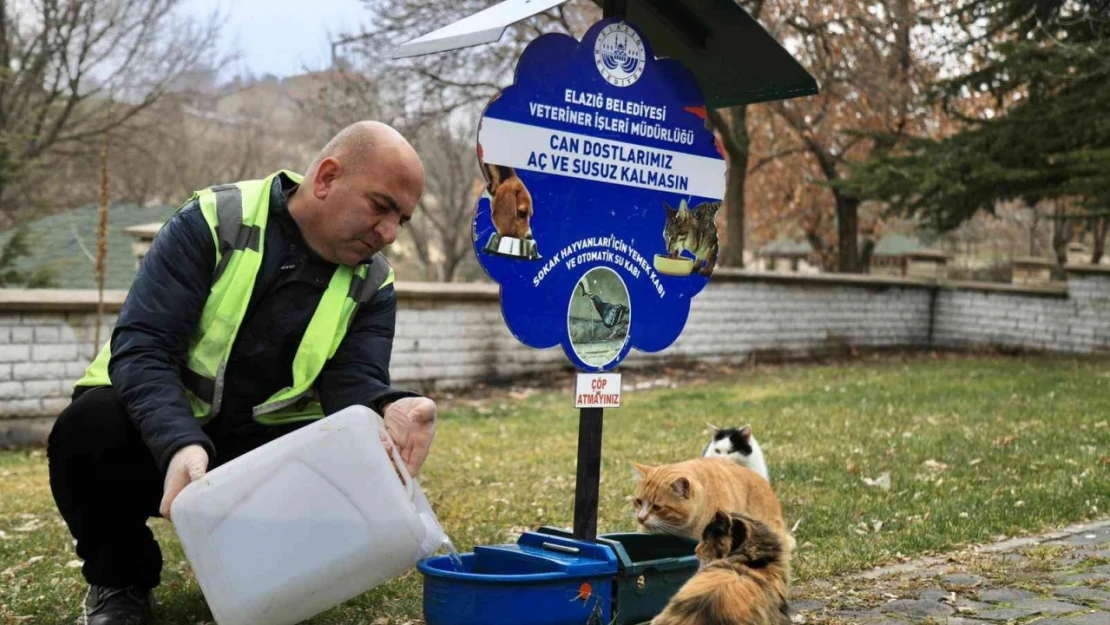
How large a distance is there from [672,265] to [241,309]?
5.23 ft

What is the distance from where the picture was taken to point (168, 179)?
3428cm

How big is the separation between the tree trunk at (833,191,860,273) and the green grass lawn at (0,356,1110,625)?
10293 mm

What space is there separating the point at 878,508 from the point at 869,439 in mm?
2743

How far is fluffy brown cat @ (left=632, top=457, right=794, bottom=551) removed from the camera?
4082mm

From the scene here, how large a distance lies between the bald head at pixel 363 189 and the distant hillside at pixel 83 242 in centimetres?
1518

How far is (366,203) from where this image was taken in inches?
128

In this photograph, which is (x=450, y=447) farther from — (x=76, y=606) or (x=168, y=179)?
(x=168, y=179)

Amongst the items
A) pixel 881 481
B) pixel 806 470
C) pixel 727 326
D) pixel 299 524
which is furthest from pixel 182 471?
pixel 727 326

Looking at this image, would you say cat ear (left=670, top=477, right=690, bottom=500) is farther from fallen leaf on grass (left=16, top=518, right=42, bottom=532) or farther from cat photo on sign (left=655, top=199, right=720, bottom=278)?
fallen leaf on grass (left=16, top=518, right=42, bottom=532)

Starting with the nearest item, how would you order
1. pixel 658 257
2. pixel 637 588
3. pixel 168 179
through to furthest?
pixel 637 588 < pixel 658 257 < pixel 168 179

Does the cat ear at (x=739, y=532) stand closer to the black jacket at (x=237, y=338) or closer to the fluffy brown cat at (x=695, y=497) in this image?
the fluffy brown cat at (x=695, y=497)

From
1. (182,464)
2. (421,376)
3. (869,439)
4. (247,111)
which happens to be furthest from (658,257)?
(247,111)

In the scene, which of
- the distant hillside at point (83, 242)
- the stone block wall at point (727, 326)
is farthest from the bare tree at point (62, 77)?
the stone block wall at point (727, 326)

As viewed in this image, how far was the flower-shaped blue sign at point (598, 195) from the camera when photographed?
136 inches
